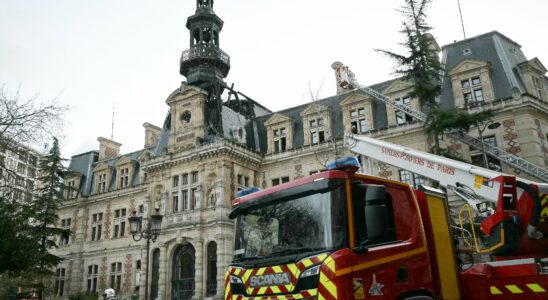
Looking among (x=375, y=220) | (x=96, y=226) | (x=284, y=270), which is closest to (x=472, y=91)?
(x=375, y=220)

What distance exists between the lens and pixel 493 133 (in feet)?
81.8

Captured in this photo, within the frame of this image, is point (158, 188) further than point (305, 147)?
Yes

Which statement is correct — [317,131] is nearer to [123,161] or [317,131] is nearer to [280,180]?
[280,180]

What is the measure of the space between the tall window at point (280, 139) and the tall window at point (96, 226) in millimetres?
19066

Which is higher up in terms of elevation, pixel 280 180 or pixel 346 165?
pixel 280 180

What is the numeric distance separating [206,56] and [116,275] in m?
19.9

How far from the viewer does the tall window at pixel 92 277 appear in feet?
129

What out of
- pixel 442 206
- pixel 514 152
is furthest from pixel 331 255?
pixel 514 152

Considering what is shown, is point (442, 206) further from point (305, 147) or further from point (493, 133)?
point (305, 147)

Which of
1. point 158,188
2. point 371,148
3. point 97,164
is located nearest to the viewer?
point 371,148

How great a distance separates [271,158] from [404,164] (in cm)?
2155

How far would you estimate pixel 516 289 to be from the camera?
779cm

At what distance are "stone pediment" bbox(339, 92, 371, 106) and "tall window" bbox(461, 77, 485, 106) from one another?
5.99 m

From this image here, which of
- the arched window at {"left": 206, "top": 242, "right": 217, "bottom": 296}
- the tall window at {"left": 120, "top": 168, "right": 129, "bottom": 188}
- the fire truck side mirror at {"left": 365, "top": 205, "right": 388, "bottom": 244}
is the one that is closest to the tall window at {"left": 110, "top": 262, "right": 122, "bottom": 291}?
the tall window at {"left": 120, "top": 168, "right": 129, "bottom": 188}
